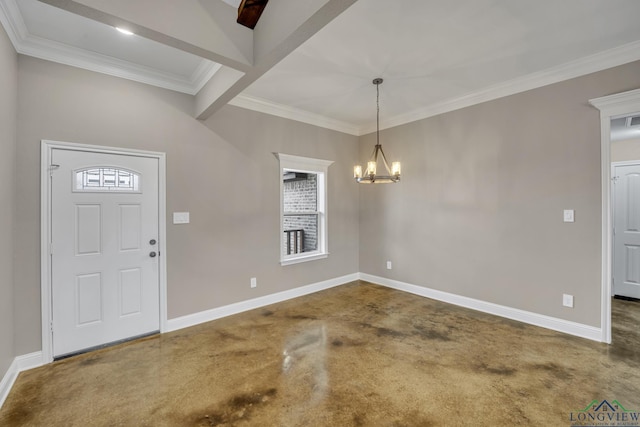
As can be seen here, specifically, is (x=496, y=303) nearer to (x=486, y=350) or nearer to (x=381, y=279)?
(x=486, y=350)

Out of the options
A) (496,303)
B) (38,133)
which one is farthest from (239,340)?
(496,303)

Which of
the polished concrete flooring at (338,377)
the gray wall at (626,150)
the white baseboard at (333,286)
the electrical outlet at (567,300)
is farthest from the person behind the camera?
the gray wall at (626,150)

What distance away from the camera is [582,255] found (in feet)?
9.73

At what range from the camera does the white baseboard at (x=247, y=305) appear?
10.9ft

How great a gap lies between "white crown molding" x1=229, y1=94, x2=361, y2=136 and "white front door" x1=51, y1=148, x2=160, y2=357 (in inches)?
56.3

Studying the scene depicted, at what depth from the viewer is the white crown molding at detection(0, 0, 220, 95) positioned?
2.17 meters

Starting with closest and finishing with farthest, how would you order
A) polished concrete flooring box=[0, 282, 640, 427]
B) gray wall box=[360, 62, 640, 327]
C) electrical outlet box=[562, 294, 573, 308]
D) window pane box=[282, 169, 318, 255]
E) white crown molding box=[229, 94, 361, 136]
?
polished concrete flooring box=[0, 282, 640, 427] → gray wall box=[360, 62, 640, 327] → electrical outlet box=[562, 294, 573, 308] → white crown molding box=[229, 94, 361, 136] → window pane box=[282, 169, 318, 255]

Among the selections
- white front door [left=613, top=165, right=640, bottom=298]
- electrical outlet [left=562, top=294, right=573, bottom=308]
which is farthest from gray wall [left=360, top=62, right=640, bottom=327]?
white front door [left=613, top=165, right=640, bottom=298]

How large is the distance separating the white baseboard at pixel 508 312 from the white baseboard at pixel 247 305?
1.06m

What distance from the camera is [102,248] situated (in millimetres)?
2844

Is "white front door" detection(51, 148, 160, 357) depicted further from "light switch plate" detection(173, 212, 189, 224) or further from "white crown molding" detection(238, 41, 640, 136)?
"white crown molding" detection(238, 41, 640, 136)

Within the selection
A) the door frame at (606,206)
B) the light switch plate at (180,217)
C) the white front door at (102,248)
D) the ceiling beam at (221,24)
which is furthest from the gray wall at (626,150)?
the white front door at (102,248)

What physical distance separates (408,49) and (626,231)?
475 centimetres

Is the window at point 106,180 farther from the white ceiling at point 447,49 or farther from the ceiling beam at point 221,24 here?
the white ceiling at point 447,49
